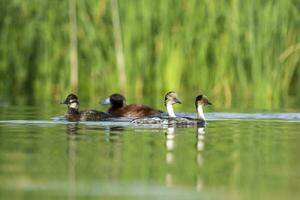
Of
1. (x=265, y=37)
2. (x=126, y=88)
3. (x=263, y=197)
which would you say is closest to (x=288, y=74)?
(x=265, y=37)

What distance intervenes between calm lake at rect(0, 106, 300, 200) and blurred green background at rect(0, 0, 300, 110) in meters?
3.90

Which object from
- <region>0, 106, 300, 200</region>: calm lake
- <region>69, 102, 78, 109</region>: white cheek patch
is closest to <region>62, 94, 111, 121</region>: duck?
<region>69, 102, 78, 109</region>: white cheek patch

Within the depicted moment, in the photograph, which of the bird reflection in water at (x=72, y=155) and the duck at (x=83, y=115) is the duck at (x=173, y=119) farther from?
the bird reflection in water at (x=72, y=155)

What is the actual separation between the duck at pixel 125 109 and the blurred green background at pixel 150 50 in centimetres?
218

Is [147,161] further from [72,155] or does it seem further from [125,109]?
[125,109]

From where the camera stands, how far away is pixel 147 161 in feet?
28.3

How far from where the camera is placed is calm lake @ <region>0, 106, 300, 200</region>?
7102mm

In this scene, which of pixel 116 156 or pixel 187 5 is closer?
pixel 116 156

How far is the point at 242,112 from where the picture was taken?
15250 mm

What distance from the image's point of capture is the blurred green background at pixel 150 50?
16.9 metres

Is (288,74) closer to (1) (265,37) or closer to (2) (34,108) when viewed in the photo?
(1) (265,37)

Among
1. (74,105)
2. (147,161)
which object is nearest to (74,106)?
(74,105)

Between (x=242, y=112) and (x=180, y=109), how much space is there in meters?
1.74

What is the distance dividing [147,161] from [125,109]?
6.44 metres
